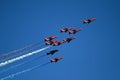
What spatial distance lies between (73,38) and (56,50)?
5.05 m

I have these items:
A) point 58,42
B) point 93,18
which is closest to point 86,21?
point 93,18

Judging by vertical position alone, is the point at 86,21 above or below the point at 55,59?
above

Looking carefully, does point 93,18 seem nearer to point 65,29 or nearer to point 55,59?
point 65,29

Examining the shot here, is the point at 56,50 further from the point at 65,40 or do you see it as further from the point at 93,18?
the point at 93,18

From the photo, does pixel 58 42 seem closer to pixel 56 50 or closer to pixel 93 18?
pixel 56 50

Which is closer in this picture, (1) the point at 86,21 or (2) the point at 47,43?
(2) the point at 47,43

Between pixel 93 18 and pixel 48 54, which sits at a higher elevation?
pixel 93 18

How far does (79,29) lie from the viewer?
95375 mm

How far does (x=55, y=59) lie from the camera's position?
93.8 meters

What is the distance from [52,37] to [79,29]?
7583 mm

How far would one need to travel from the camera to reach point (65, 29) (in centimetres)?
9519

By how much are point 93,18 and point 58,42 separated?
11.2 metres

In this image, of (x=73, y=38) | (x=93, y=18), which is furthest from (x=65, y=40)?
(x=93, y=18)

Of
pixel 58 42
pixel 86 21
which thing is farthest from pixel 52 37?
pixel 86 21
